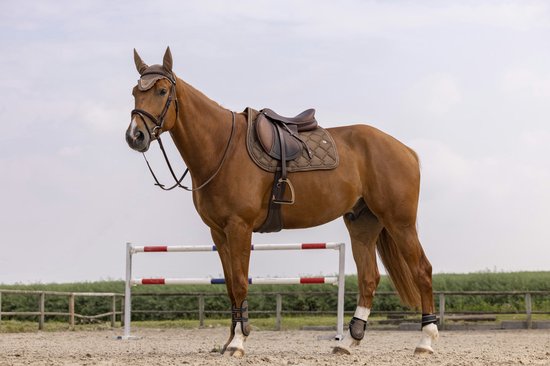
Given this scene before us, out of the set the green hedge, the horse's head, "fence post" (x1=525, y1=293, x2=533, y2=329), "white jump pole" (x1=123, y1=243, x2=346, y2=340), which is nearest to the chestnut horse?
the horse's head

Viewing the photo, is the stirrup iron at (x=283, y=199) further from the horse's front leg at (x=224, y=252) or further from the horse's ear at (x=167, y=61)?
the horse's ear at (x=167, y=61)

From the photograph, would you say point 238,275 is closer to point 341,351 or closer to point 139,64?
point 341,351

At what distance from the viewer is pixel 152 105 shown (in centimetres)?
669

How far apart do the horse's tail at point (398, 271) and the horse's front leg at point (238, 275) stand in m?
1.55

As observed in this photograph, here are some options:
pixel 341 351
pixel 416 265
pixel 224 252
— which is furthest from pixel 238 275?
pixel 416 265

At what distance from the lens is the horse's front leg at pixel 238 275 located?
6.78 meters

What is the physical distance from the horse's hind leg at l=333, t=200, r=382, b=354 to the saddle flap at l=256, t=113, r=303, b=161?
3.00 feet

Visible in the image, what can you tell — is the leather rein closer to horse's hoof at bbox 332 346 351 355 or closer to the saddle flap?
the saddle flap

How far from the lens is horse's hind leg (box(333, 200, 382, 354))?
773 centimetres

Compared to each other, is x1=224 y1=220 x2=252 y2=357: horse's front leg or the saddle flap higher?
the saddle flap

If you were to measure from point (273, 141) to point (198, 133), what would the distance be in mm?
643

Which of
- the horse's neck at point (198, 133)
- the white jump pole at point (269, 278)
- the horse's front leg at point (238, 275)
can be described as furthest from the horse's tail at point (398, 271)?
the white jump pole at point (269, 278)

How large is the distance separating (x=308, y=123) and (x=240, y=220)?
52.7 inches

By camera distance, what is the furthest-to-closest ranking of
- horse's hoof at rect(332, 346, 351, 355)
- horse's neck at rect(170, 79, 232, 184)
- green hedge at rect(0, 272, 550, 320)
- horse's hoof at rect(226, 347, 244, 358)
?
green hedge at rect(0, 272, 550, 320)
horse's hoof at rect(332, 346, 351, 355)
horse's neck at rect(170, 79, 232, 184)
horse's hoof at rect(226, 347, 244, 358)
